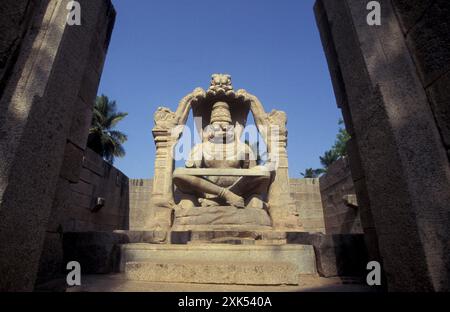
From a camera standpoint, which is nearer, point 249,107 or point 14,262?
point 14,262

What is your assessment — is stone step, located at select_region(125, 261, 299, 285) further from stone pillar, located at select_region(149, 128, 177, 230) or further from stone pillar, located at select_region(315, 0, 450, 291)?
stone pillar, located at select_region(149, 128, 177, 230)

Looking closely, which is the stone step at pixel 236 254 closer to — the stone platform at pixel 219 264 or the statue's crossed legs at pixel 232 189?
the stone platform at pixel 219 264

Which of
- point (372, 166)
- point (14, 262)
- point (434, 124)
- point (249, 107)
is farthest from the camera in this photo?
point (249, 107)

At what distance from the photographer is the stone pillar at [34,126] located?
149cm

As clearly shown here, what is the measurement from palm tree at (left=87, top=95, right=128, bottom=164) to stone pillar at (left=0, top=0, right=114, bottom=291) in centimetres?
2079

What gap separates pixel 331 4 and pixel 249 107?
126 inches

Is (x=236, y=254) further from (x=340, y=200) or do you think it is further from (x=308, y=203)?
(x=308, y=203)

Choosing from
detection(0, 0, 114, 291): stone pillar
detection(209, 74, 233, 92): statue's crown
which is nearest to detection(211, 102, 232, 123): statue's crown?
detection(209, 74, 233, 92): statue's crown

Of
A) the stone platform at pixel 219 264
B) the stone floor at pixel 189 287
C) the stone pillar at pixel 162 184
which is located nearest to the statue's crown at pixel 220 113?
the stone pillar at pixel 162 184

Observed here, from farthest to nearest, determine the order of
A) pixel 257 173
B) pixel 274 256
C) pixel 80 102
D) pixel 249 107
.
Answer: pixel 249 107
pixel 257 173
pixel 274 256
pixel 80 102

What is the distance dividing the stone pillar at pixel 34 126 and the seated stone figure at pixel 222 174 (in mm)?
2429
